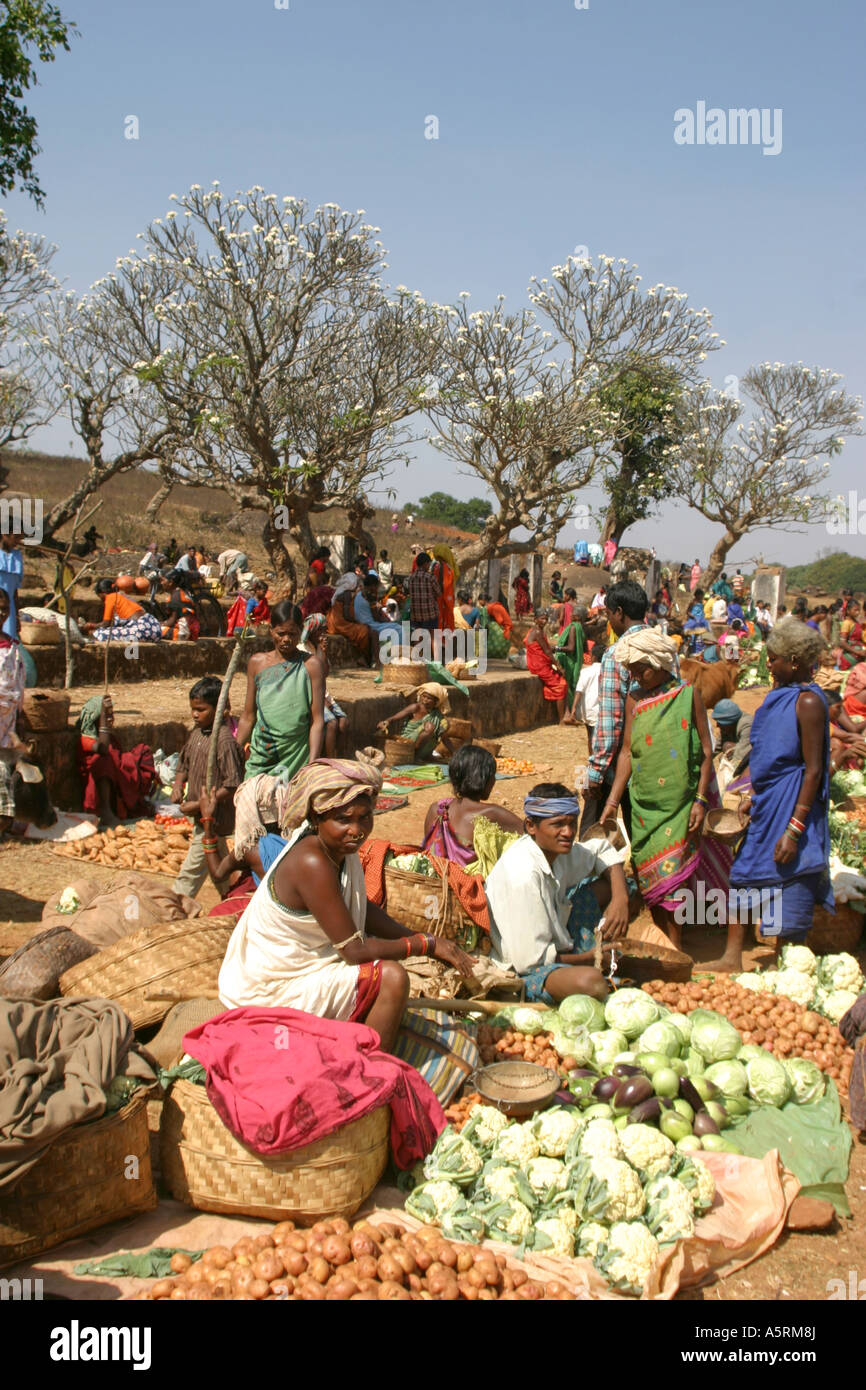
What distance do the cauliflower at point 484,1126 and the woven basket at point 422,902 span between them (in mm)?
1294

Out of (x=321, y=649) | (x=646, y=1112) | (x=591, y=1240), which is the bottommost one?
(x=591, y=1240)

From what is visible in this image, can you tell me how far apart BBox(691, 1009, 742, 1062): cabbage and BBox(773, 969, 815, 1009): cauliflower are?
787 mm

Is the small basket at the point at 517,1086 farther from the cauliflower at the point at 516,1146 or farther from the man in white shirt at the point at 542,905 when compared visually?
the man in white shirt at the point at 542,905

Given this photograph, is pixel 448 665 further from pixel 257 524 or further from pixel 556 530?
pixel 257 524

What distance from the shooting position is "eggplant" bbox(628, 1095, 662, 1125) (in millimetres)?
3523

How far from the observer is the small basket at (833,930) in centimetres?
547

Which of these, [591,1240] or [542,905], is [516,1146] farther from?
[542,905]

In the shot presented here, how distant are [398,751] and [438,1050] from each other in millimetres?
6831

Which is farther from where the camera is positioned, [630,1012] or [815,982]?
[815,982]

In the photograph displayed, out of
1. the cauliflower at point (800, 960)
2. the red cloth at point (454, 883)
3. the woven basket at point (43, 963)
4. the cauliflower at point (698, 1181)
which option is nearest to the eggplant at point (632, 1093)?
the cauliflower at point (698, 1181)

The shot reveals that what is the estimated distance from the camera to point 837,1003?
15.5ft

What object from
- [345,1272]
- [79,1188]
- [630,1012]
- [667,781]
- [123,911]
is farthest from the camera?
[667,781]

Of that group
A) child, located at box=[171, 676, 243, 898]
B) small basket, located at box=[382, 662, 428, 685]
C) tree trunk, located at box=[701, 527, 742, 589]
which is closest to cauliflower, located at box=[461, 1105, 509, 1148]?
child, located at box=[171, 676, 243, 898]

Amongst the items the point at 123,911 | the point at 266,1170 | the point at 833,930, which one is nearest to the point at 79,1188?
the point at 266,1170
